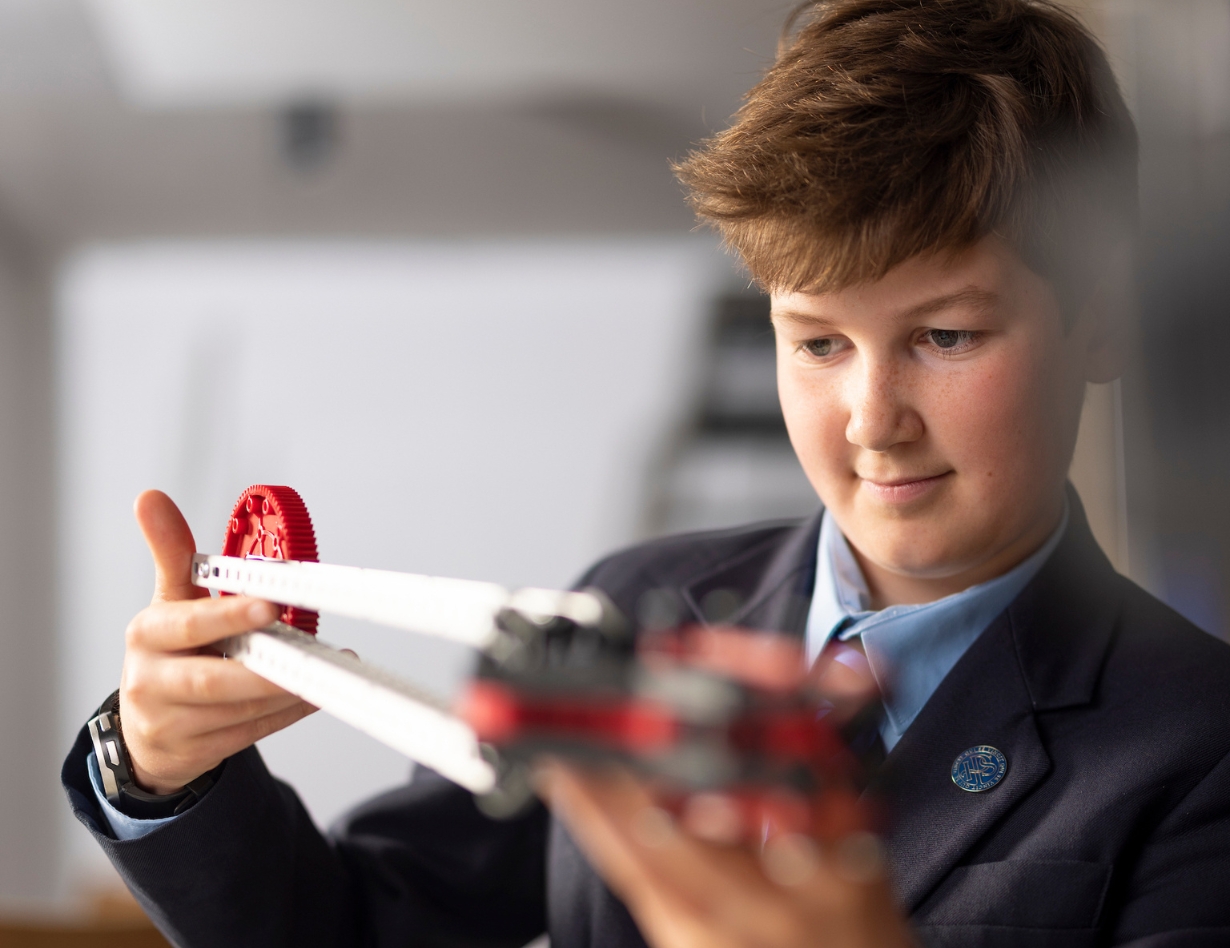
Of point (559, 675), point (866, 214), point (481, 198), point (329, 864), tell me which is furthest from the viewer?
point (481, 198)

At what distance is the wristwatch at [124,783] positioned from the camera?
0.49 meters

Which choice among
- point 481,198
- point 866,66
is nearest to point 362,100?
point 481,198

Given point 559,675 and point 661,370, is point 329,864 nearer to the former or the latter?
point 559,675

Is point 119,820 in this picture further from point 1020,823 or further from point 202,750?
point 1020,823

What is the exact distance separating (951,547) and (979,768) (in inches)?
4.5

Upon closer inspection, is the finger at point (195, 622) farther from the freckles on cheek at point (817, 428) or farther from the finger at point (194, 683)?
the freckles on cheek at point (817, 428)

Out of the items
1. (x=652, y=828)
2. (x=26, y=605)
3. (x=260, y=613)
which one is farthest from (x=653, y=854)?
(x=26, y=605)

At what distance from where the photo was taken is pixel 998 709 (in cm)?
53

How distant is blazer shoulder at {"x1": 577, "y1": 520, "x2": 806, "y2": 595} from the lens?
731 millimetres

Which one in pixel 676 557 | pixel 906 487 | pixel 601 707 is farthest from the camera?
pixel 676 557

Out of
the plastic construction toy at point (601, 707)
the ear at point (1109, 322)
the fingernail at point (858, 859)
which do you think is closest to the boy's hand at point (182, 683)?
the plastic construction toy at point (601, 707)

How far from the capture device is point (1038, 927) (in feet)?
1.55

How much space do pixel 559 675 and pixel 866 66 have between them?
383 mm

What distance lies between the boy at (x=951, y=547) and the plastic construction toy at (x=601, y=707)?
5.8 inches
